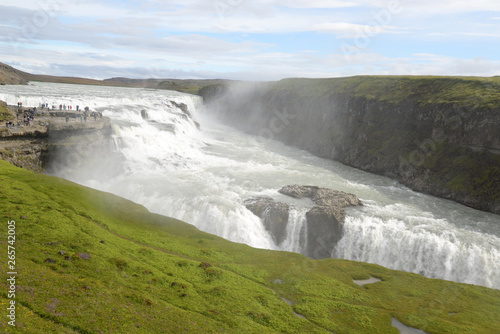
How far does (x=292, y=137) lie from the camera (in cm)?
10306

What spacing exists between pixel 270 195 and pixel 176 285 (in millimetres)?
29380

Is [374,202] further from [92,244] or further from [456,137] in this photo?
[92,244]

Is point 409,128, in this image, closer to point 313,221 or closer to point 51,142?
point 313,221

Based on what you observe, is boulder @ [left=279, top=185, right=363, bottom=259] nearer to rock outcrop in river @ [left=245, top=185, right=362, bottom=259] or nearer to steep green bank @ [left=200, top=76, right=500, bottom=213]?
rock outcrop in river @ [left=245, top=185, right=362, bottom=259]

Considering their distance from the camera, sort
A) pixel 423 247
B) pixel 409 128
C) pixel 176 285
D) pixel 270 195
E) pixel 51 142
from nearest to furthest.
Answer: pixel 176 285, pixel 423 247, pixel 51 142, pixel 270 195, pixel 409 128

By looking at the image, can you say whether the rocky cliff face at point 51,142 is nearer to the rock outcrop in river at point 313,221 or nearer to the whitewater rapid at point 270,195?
the whitewater rapid at point 270,195

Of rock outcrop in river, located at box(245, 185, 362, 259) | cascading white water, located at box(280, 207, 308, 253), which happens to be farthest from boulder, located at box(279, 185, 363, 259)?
cascading white water, located at box(280, 207, 308, 253)

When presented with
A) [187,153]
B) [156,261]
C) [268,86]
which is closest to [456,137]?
[187,153]

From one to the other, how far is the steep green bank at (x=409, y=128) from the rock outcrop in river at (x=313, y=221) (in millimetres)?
25074

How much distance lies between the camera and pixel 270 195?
52438mm

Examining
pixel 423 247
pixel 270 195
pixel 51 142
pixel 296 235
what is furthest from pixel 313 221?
pixel 51 142

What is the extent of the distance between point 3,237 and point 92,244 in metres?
5.87

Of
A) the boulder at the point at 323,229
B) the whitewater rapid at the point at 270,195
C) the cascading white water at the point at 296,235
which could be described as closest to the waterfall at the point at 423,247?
the whitewater rapid at the point at 270,195

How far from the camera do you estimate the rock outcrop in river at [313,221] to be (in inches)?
1743
